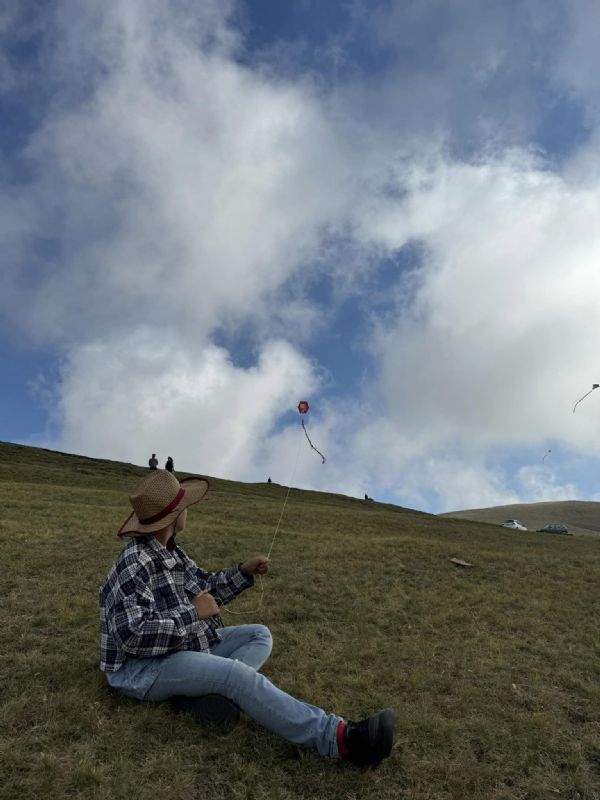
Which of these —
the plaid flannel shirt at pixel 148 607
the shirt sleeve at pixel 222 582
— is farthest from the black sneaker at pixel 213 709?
the shirt sleeve at pixel 222 582

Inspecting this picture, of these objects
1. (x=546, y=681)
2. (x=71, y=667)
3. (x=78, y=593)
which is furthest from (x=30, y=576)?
(x=546, y=681)

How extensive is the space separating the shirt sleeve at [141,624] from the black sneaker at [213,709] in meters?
0.58

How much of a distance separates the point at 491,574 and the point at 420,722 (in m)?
12.0

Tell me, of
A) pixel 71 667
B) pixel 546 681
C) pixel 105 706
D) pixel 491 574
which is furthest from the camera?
pixel 491 574

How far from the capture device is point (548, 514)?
149125 millimetres

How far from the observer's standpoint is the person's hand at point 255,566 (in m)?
6.80

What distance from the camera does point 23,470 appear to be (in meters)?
53.9

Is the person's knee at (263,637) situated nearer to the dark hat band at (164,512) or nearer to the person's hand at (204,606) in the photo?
the person's hand at (204,606)

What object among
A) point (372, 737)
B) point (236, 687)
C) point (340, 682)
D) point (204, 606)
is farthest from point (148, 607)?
point (340, 682)

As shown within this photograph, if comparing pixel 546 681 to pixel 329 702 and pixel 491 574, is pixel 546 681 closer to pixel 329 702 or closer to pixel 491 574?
pixel 329 702

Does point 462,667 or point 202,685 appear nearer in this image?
point 202,685

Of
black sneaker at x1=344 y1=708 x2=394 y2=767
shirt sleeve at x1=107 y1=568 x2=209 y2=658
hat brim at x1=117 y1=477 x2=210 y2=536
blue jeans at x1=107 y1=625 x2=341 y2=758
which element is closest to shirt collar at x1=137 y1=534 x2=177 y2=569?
hat brim at x1=117 y1=477 x2=210 y2=536

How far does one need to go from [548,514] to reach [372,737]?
528ft

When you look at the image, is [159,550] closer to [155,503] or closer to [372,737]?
[155,503]
